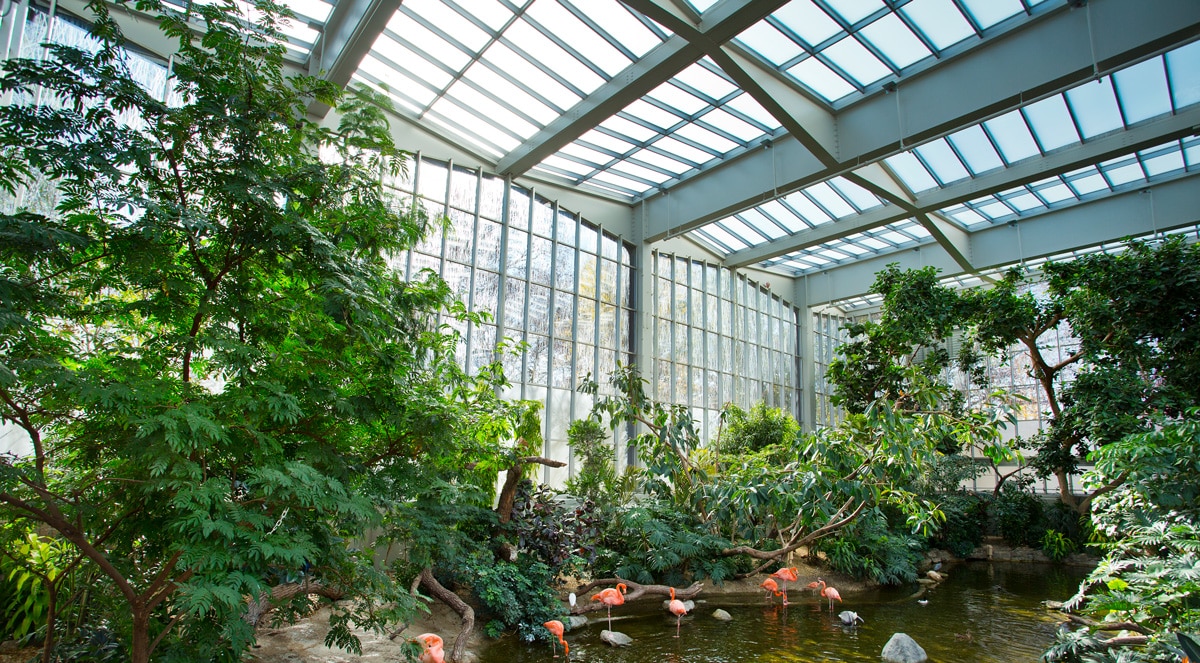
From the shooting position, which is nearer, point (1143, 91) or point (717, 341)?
point (1143, 91)

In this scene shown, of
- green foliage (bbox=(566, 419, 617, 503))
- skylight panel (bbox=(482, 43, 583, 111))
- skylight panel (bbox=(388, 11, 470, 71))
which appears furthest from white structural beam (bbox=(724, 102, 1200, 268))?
green foliage (bbox=(566, 419, 617, 503))

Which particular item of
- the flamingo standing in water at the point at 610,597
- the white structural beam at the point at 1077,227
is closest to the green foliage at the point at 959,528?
the white structural beam at the point at 1077,227

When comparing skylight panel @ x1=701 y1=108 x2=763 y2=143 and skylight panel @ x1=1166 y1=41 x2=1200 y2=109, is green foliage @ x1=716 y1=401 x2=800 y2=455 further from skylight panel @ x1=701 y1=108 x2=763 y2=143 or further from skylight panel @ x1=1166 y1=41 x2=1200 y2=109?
skylight panel @ x1=1166 y1=41 x2=1200 y2=109

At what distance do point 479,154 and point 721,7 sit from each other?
6.71 metres

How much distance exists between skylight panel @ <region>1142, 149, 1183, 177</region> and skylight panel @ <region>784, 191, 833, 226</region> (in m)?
6.88

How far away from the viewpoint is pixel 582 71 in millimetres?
11211

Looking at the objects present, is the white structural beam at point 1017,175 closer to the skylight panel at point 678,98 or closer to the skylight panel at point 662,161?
the skylight panel at point 662,161

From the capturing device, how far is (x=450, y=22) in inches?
408

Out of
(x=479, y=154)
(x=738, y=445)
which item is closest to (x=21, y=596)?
(x=479, y=154)

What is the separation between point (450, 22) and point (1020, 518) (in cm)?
1671

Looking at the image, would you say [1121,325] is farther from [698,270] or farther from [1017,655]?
[698,270]

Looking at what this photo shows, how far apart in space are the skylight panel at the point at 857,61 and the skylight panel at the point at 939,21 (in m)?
0.86

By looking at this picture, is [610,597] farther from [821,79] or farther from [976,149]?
[976,149]

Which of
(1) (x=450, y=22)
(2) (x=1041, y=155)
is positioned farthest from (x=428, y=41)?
(2) (x=1041, y=155)
